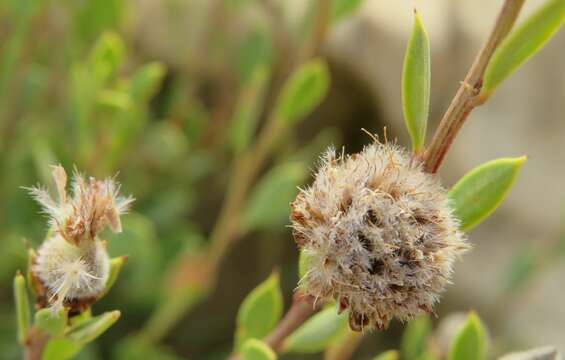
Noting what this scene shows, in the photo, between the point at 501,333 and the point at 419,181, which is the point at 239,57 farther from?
the point at 419,181

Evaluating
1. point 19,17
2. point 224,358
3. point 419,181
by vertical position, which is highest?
point 19,17

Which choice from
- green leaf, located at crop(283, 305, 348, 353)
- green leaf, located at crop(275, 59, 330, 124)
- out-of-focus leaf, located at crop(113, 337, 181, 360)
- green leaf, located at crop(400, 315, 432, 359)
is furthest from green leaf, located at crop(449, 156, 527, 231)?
out-of-focus leaf, located at crop(113, 337, 181, 360)

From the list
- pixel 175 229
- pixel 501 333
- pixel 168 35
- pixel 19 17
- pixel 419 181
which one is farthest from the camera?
pixel 168 35

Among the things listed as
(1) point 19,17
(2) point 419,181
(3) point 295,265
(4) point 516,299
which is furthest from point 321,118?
(2) point 419,181

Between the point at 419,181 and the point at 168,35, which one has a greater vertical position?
the point at 168,35

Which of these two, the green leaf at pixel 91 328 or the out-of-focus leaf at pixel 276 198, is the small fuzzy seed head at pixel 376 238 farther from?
the out-of-focus leaf at pixel 276 198

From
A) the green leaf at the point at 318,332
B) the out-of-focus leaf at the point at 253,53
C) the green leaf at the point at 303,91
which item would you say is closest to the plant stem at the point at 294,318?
the green leaf at the point at 318,332

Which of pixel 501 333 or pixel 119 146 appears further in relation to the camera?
pixel 501 333
